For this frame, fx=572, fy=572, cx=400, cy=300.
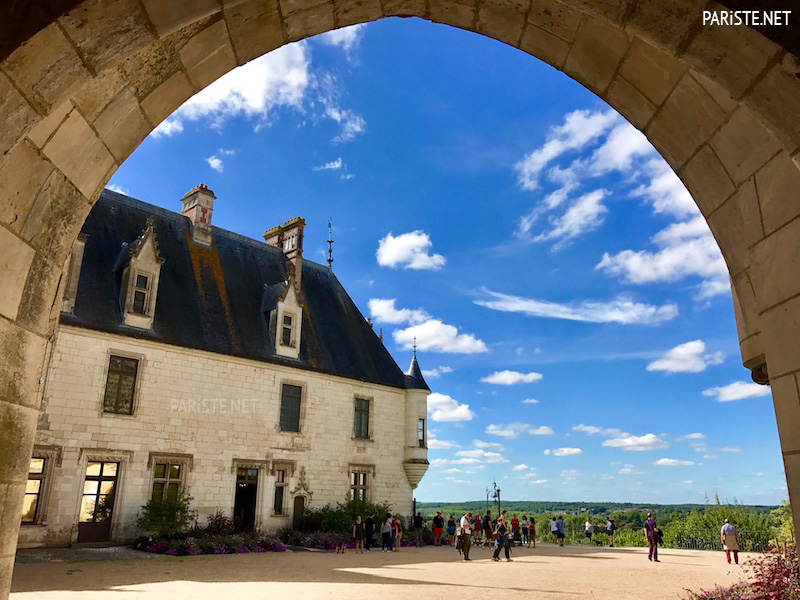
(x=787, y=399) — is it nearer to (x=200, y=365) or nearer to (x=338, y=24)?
(x=338, y=24)

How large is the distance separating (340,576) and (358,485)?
931cm

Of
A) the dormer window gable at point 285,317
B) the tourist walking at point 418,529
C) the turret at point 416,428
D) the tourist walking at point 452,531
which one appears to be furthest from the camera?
the turret at point 416,428

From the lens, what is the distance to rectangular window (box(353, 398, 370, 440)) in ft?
64.5

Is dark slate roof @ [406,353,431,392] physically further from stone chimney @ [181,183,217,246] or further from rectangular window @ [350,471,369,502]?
stone chimney @ [181,183,217,246]

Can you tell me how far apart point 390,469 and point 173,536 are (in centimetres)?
813

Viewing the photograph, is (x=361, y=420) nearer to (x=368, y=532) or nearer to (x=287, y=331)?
(x=287, y=331)

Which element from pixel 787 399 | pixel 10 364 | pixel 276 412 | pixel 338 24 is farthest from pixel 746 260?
pixel 276 412

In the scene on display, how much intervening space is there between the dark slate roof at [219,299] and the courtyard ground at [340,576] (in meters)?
5.85

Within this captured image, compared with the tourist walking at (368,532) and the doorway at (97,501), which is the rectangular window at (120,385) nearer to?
the doorway at (97,501)

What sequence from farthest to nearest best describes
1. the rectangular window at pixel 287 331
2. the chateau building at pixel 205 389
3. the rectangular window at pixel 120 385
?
the rectangular window at pixel 287 331 → the rectangular window at pixel 120 385 → the chateau building at pixel 205 389

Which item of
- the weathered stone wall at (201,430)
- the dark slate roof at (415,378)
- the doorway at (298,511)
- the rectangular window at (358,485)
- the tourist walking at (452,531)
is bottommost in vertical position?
the tourist walking at (452,531)

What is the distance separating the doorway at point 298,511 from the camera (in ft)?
56.2

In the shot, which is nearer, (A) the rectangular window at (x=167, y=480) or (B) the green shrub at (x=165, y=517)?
(B) the green shrub at (x=165, y=517)

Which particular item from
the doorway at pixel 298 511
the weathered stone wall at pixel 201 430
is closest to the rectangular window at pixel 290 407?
the weathered stone wall at pixel 201 430
